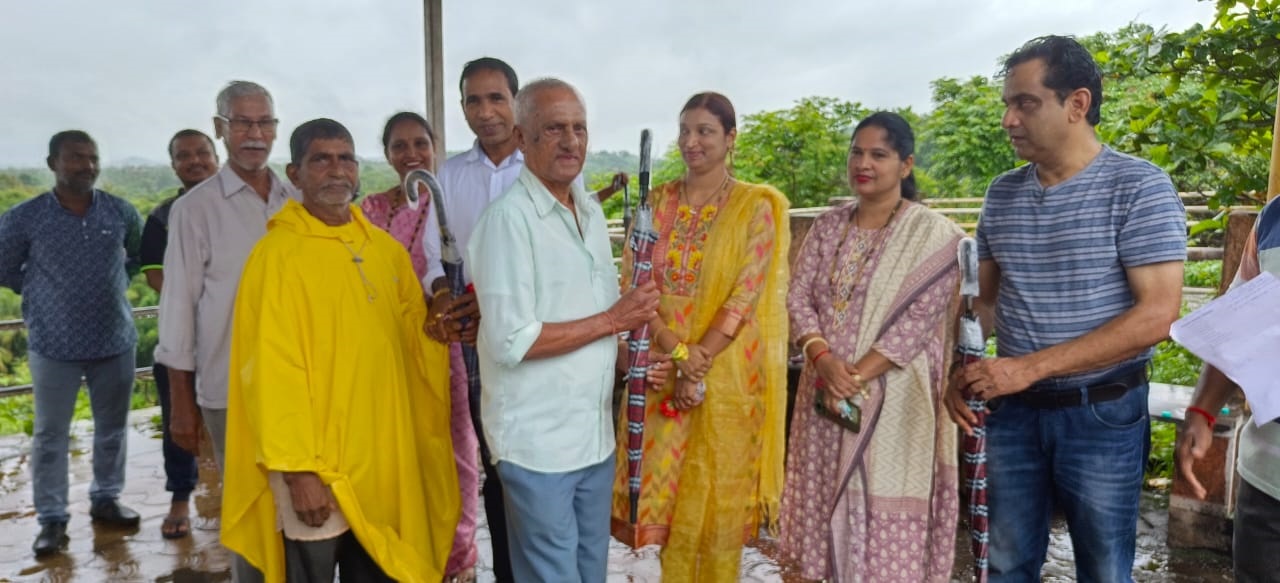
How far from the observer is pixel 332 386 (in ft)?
8.06

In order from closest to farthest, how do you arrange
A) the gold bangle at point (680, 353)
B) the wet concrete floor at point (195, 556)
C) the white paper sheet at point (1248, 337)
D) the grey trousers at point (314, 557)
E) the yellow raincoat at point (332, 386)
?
1. the white paper sheet at point (1248, 337)
2. the yellow raincoat at point (332, 386)
3. the grey trousers at point (314, 557)
4. the gold bangle at point (680, 353)
5. the wet concrete floor at point (195, 556)

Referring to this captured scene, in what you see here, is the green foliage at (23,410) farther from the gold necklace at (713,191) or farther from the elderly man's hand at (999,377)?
the elderly man's hand at (999,377)

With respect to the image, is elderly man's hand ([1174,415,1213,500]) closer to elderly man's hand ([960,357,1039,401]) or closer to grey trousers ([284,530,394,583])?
elderly man's hand ([960,357,1039,401])

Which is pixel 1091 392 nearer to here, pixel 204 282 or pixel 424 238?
pixel 424 238

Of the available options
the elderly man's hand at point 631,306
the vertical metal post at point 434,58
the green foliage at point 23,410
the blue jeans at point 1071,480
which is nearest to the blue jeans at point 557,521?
the elderly man's hand at point 631,306

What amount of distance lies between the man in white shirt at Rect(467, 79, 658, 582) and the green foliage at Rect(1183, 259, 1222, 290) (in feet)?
39.8

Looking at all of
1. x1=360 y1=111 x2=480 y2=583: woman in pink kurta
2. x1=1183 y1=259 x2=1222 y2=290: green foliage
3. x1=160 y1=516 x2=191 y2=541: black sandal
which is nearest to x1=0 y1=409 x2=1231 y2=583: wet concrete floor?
x1=160 y1=516 x2=191 y2=541: black sandal

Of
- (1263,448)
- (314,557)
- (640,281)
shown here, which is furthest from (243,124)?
(1263,448)

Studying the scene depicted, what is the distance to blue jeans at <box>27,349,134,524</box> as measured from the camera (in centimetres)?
400

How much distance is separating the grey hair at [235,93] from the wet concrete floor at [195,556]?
1986 mm

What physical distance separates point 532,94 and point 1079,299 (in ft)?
5.04

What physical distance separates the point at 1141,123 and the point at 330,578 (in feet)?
13.4

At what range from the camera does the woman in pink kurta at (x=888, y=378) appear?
2.66m

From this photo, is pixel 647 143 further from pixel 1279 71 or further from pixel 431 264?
pixel 1279 71
